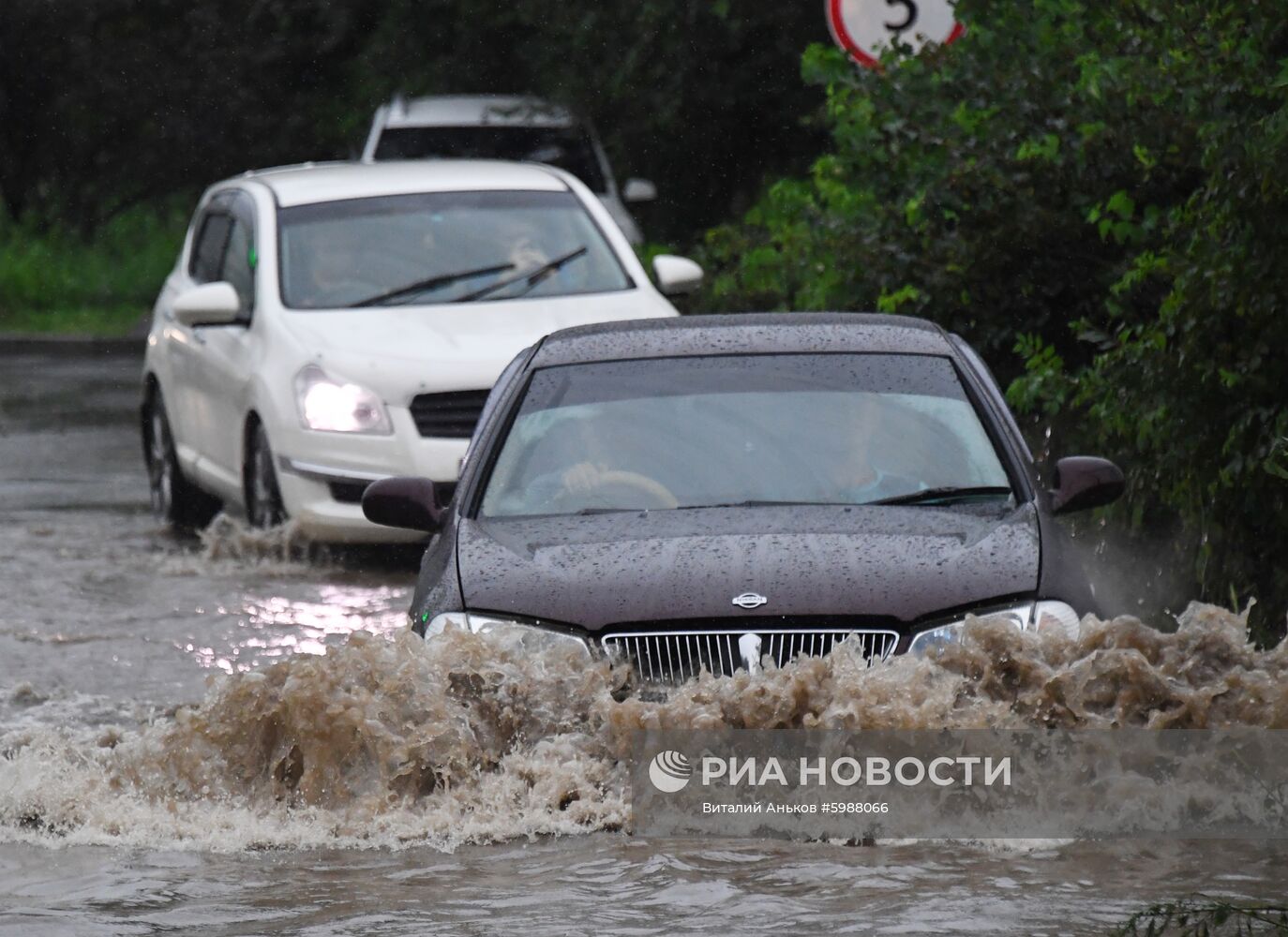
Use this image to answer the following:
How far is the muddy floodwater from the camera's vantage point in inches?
237

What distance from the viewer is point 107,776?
727 centimetres

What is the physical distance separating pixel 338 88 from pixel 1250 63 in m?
20.4

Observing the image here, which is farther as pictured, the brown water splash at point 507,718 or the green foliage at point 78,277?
the green foliage at point 78,277

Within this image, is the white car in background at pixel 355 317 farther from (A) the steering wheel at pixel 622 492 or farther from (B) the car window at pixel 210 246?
(A) the steering wheel at pixel 622 492

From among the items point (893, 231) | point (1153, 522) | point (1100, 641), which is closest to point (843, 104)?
point (893, 231)

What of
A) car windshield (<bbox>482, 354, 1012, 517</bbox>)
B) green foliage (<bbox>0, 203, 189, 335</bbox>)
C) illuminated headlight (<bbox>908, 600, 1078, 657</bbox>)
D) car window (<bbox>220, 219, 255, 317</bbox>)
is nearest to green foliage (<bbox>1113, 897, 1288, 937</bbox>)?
illuminated headlight (<bbox>908, 600, 1078, 657</bbox>)

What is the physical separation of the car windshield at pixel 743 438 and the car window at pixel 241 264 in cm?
513

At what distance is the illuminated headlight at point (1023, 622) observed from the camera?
22.2 ft

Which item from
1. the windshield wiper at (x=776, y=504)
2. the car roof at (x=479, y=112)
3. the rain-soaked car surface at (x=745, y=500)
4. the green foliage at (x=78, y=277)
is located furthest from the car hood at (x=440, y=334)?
the green foliage at (x=78, y=277)

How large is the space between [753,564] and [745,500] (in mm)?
746

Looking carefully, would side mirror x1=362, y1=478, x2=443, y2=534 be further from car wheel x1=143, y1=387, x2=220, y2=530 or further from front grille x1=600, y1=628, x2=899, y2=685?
car wheel x1=143, y1=387, x2=220, y2=530

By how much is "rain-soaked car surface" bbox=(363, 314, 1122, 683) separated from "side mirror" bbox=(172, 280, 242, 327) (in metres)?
4.38

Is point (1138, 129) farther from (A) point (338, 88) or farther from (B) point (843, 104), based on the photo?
(A) point (338, 88)

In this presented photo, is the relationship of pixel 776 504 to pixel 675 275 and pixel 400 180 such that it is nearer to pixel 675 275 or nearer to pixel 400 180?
pixel 675 275
